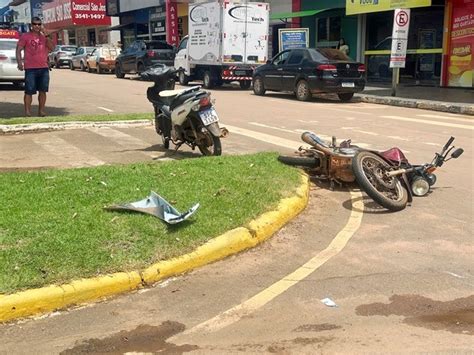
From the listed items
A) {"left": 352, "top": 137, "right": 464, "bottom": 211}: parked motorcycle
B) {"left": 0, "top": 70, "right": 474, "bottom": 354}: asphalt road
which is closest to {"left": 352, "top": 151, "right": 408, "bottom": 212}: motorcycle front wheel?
{"left": 352, "top": 137, "right": 464, "bottom": 211}: parked motorcycle

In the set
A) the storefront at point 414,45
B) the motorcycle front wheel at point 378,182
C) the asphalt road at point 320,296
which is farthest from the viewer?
the storefront at point 414,45

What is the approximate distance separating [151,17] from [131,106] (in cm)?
3020

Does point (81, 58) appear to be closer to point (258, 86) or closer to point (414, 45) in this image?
point (258, 86)

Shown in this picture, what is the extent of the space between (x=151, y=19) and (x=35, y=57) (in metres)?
34.4

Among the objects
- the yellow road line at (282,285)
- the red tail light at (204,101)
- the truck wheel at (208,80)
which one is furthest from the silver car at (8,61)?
the yellow road line at (282,285)

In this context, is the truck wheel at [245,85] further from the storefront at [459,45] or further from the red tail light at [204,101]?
the red tail light at [204,101]

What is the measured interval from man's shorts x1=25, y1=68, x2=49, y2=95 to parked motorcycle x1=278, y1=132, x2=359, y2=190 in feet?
22.2

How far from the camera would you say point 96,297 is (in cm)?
416

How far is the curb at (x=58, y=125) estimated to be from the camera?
10.7 m

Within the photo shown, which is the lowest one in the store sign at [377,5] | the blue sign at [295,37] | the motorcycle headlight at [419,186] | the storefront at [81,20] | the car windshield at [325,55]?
the motorcycle headlight at [419,186]

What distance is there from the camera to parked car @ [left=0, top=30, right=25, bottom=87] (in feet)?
63.5

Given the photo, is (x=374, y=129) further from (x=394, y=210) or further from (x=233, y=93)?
(x=233, y=93)

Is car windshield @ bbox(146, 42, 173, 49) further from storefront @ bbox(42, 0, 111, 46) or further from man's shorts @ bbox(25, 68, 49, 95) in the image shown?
storefront @ bbox(42, 0, 111, 46)

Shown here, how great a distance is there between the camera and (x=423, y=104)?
55.2 feet
